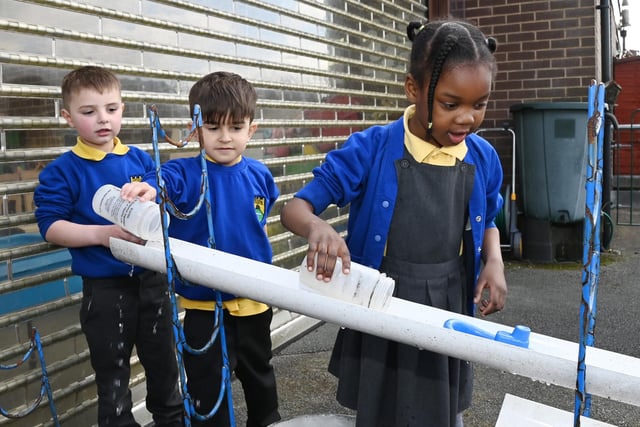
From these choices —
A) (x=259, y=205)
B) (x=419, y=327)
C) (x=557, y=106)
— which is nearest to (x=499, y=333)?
(x=419, y=327)

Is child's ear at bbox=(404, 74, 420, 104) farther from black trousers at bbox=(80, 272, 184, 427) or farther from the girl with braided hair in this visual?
black trousers at bbox=(80, 272, 184, 427)

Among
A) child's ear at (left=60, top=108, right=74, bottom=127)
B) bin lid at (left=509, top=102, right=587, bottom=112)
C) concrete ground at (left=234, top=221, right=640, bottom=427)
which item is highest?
bin lid at (left=509, top=102, right=587, bottom=112)

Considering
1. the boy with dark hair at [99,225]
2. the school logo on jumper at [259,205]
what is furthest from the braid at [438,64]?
the boy with dark hair at [99,225]

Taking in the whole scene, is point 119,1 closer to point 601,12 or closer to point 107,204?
point 107,204

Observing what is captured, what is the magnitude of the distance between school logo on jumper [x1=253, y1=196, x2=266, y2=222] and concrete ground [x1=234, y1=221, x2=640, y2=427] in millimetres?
900

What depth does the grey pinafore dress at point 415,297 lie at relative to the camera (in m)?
2.00

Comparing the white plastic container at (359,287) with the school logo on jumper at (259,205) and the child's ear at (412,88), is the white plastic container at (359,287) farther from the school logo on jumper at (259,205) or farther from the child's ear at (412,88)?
the school logo on jumper at (259,205)

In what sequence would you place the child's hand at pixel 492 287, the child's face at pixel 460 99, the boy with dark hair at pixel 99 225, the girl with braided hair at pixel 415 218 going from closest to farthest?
the child's face at pixel 460 99 → the girl with braided hair at pixel 415 218 → the child's hand at pixel 492 287 → the boy with dark hair at pixel 99 225

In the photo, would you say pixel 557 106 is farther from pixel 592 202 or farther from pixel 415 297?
pixel 592 202

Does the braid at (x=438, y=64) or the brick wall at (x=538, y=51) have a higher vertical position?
the brick wall at (x=538, y=51)

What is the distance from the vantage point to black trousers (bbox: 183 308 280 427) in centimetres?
242

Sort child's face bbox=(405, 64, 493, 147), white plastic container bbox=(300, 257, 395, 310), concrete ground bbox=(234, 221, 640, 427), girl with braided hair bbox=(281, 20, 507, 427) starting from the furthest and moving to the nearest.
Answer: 1. concrete ground bbox=(234, 221, 640, 427)
2. girl with braided hair bbox=(281, 20, 507, 427)
3. child's face bbox=(405, 64, 493, 147)
4. white plastic container bbox=(300, 257, 395, 310)

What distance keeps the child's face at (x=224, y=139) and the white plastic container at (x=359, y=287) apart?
1.13 metres

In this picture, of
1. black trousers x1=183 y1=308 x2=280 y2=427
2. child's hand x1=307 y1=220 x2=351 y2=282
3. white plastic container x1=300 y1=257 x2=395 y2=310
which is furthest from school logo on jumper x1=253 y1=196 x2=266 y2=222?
white plastic container x1=300 y1=257 x2=395 y2=310
